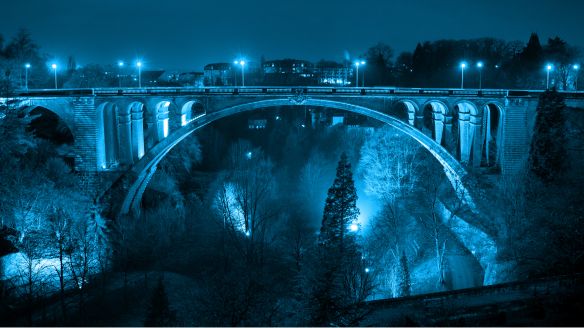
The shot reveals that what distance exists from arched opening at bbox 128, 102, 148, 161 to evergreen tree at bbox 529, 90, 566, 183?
855 inches

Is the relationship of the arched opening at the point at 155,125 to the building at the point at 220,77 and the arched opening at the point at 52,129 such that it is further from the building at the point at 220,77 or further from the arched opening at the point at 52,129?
the building at the point at 220,77

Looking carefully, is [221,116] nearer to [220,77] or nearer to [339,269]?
[339,269]

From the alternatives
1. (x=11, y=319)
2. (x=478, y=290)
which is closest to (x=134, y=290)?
(x=11, y=319)

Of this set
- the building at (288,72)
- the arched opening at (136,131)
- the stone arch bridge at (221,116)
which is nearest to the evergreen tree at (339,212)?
the stone arch bridge at (221,116)

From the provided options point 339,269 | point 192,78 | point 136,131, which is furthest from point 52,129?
point 192,78

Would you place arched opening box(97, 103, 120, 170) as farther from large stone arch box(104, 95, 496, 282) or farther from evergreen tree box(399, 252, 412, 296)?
evergreen tree box(399, 252, 412, 296)

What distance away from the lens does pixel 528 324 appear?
1650 cm

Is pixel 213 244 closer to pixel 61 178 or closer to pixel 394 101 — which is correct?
pixel 61 178

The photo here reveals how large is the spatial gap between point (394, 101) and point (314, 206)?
41.0 feet

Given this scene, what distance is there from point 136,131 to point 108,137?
63.9 inches

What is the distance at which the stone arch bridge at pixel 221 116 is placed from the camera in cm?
2792

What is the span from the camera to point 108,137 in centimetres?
2920

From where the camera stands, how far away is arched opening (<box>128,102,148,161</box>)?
29.8 meters

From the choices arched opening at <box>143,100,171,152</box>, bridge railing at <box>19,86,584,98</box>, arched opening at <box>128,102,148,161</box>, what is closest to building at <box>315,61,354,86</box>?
bridge railing at <box>19,86,584,98</box>
